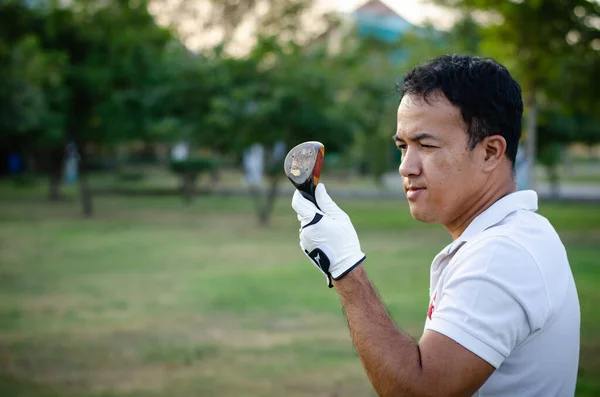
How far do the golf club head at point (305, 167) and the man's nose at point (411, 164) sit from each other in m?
0.22

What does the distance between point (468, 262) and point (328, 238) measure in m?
0.37

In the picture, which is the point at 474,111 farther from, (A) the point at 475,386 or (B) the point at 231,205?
(B) the point at 231,205

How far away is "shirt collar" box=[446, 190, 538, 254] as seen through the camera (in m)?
1.84

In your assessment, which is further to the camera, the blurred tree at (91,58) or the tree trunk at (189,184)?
the tree trunk at (189,184)

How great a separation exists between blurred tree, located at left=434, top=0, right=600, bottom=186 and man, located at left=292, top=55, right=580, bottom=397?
1087 centimetres

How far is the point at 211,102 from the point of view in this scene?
1795 centimetres

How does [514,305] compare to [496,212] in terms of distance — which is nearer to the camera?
[514,305]

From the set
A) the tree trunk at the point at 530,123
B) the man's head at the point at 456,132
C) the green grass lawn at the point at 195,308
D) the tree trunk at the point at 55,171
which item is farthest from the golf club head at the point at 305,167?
the tree trunk at the point at 55,171

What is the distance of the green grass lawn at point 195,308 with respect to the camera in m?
5.96

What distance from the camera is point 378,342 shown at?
1692 mm

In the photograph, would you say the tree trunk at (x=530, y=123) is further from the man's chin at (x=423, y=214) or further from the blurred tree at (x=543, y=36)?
the man's chin at (x=423, y=214)

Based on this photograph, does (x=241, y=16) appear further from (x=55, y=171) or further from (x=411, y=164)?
(x=411, y=164)

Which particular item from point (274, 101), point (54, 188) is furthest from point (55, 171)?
point (274, 101)

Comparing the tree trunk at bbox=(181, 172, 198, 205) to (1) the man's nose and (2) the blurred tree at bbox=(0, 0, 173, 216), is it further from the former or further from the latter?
(1) the man's nose
